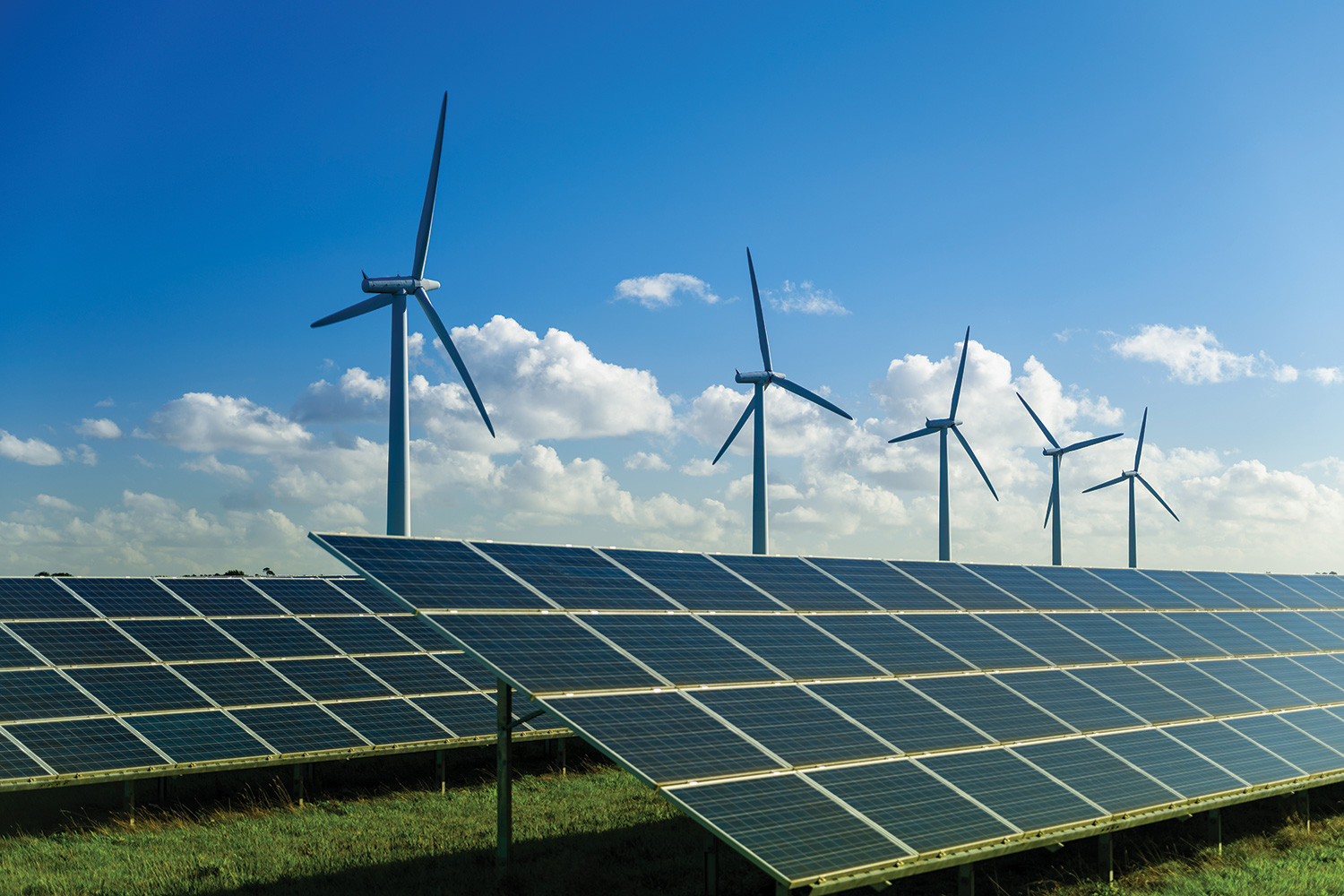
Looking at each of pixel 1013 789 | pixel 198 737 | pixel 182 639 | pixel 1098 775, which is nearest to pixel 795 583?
pixel 1098 775

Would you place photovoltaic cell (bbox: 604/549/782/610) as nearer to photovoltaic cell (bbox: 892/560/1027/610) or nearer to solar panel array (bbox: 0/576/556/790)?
photovoltaic cell (bbox: 892/560/1027/610)

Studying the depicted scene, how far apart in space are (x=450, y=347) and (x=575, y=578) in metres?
28.3

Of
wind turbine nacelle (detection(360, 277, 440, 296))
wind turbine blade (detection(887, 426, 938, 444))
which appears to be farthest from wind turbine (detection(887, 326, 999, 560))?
wind turbine nacelle (detection(360, 277, 440, 296))

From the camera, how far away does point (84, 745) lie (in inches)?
904

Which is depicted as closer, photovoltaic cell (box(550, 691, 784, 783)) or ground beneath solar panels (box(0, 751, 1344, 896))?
photovoltaic cell (box(550, 691, 784, 783))

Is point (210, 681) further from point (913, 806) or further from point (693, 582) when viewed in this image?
point (913, 806)

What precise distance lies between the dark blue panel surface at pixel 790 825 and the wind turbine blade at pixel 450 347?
34.3 m

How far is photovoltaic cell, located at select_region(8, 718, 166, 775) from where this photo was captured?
22.3 meters

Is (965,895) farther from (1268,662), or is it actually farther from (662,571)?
(1268,662)

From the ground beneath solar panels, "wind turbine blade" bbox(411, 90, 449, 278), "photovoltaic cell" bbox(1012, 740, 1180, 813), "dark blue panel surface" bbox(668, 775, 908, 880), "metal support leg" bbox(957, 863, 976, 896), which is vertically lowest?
the ground beneath solar panels

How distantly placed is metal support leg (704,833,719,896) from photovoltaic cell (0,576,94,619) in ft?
69.5

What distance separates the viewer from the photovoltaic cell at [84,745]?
22.3m

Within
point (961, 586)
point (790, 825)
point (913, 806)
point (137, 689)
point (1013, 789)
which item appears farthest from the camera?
point (961, 586)

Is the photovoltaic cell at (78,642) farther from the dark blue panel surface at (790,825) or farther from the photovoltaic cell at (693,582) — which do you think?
the dark blue panel surface at (790,825)
